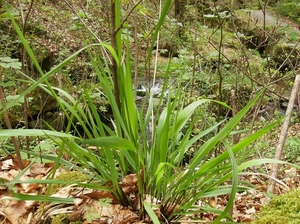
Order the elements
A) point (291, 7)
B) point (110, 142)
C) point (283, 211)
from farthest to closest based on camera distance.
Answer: point (291, 7), point (283, 211), point (110, 142)

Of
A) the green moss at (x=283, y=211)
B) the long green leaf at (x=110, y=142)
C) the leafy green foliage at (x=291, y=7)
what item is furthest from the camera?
the leafy green foliage at (x=291, y=7)

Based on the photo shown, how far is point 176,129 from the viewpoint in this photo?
1.09 m

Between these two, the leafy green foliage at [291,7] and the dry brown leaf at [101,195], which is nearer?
the dry brown leaf at [101,195]

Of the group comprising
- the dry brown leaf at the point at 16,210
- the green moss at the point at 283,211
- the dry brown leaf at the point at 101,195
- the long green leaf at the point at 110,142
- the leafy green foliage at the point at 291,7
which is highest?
the leafy green foliage at the point at 291,7

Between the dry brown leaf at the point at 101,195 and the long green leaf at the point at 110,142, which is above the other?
the long green leaf at the point at 110,142

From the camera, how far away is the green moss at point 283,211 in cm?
88

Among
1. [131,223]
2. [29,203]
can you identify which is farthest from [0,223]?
[131,223]

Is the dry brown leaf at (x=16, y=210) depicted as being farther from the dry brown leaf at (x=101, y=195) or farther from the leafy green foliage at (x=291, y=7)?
the leafy green foliage at (x=291, y=7)

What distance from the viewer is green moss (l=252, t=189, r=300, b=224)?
88 centimetres

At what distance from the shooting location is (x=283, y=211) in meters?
0.93

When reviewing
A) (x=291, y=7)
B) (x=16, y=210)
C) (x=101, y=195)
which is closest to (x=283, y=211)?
(x=101, y=195)

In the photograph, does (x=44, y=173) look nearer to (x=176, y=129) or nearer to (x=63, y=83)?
(x=176, y=129)

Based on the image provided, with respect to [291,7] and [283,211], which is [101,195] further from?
[291,7]

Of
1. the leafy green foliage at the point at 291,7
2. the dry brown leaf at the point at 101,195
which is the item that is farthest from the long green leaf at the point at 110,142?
the leafy green foliage at the point at 291,7
